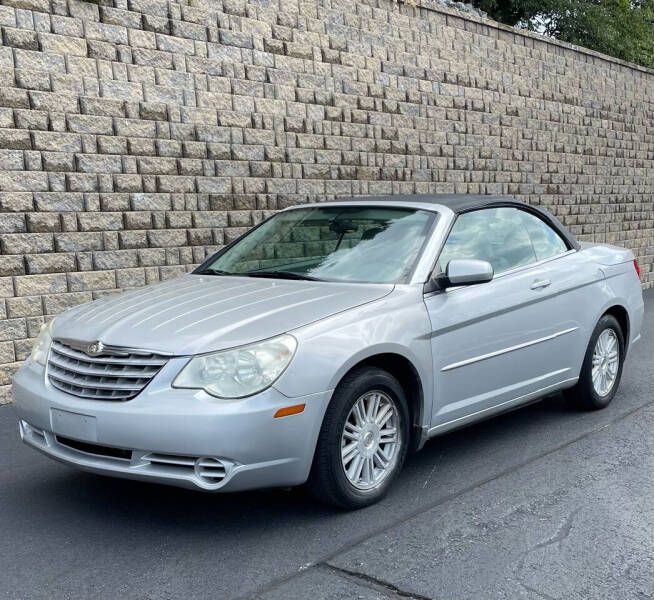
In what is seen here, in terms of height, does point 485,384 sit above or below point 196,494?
above

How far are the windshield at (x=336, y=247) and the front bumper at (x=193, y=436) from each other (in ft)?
→ 3.75

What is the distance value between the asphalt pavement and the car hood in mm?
910

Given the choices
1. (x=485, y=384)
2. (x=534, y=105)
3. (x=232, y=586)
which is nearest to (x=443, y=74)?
(x=534, y=105)

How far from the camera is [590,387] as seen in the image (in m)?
6.06

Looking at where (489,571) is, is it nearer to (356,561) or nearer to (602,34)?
(356,561)

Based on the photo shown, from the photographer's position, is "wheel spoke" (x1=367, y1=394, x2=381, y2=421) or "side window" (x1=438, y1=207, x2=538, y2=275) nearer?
"wheel spoke" (x1=367, y1=394, x2=381, y2=421)

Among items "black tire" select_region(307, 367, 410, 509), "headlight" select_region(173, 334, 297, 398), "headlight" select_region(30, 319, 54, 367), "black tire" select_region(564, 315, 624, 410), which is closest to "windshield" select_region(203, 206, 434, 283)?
"black tire" select_region(307, 367, 410, 509)

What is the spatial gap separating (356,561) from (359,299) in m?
1.35

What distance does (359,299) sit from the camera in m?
4.41

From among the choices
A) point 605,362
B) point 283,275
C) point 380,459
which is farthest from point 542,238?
point 380,459

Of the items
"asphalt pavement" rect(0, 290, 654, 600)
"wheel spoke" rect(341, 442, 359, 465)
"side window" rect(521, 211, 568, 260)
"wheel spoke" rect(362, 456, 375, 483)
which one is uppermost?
"side window" rect(521, 211, 568, 260)

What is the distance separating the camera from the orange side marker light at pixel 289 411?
3799mm

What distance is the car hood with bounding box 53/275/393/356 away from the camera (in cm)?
394

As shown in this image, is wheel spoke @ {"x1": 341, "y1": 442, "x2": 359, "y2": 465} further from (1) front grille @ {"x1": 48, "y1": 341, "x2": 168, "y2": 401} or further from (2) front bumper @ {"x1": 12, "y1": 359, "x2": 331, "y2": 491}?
(1) front grille @ {"x1": 48, "y1": 341, "x2": 168, "y2": 401}
